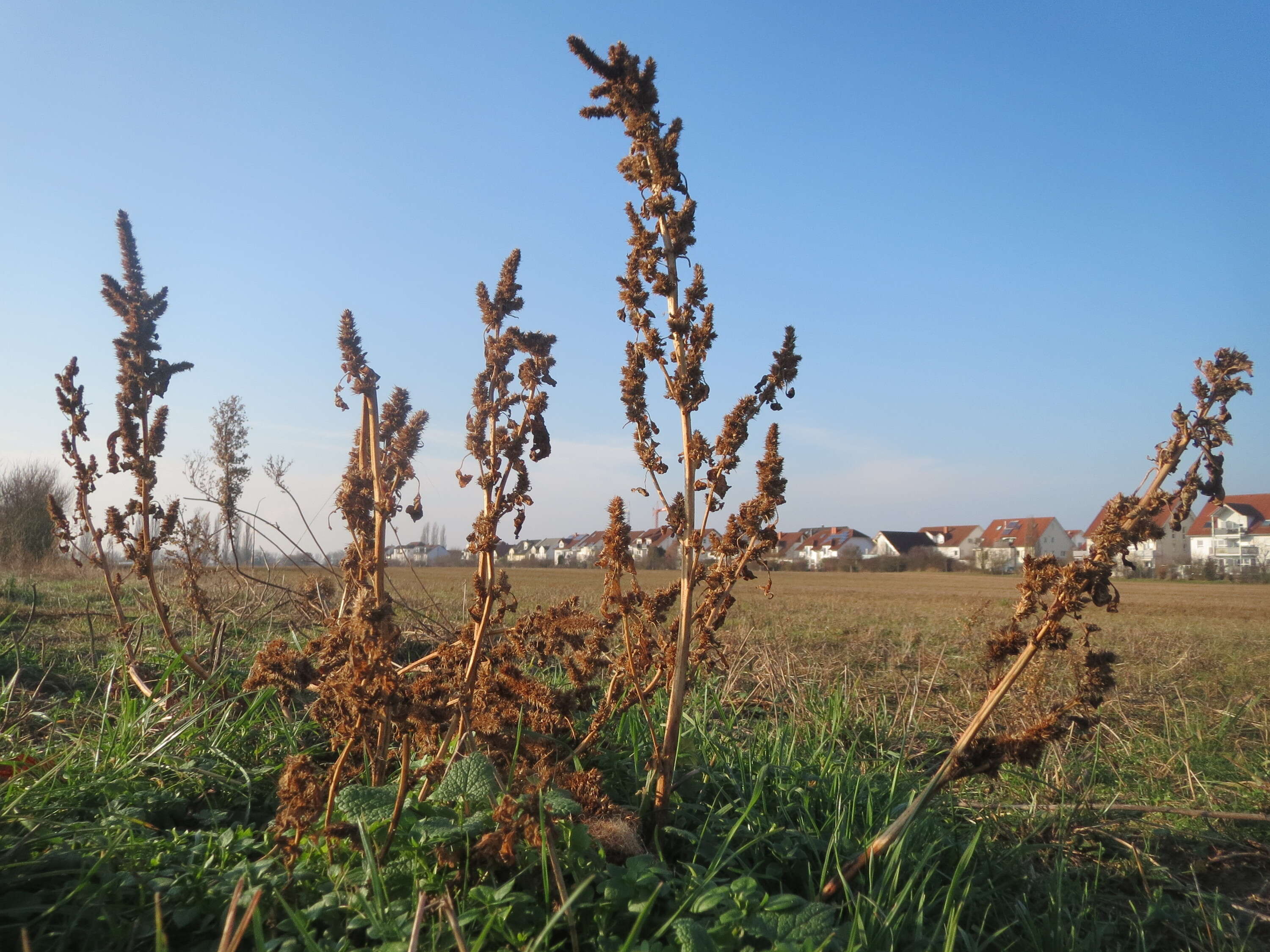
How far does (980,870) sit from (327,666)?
2230mm

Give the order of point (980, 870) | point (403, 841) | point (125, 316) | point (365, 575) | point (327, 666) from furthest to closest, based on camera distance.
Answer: point (125, 316), point (365, 575), point (980, 870), point (327, 666), point (403, 841)

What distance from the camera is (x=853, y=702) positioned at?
525cm

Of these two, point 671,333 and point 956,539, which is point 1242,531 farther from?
point 671,333

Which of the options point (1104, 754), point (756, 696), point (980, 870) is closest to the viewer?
point (980, 870)

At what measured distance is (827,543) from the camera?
106 m

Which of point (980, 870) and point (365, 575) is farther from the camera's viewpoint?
point (365, 575)

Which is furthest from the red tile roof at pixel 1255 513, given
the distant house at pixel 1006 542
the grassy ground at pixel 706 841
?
the grassy ground at pixel 706 841

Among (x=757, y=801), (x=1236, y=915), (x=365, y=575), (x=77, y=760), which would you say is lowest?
(x=1236, y=915)

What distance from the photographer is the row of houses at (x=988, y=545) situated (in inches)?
2274

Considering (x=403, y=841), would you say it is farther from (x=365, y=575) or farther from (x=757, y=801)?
(x=757, y=801)

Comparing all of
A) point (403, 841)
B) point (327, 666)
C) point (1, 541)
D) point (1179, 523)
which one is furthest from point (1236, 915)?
point (1, 541)

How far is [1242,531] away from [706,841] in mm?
93790

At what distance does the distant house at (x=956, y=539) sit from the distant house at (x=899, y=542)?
3.11 ft

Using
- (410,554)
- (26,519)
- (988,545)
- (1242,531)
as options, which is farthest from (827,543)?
(410,554)
